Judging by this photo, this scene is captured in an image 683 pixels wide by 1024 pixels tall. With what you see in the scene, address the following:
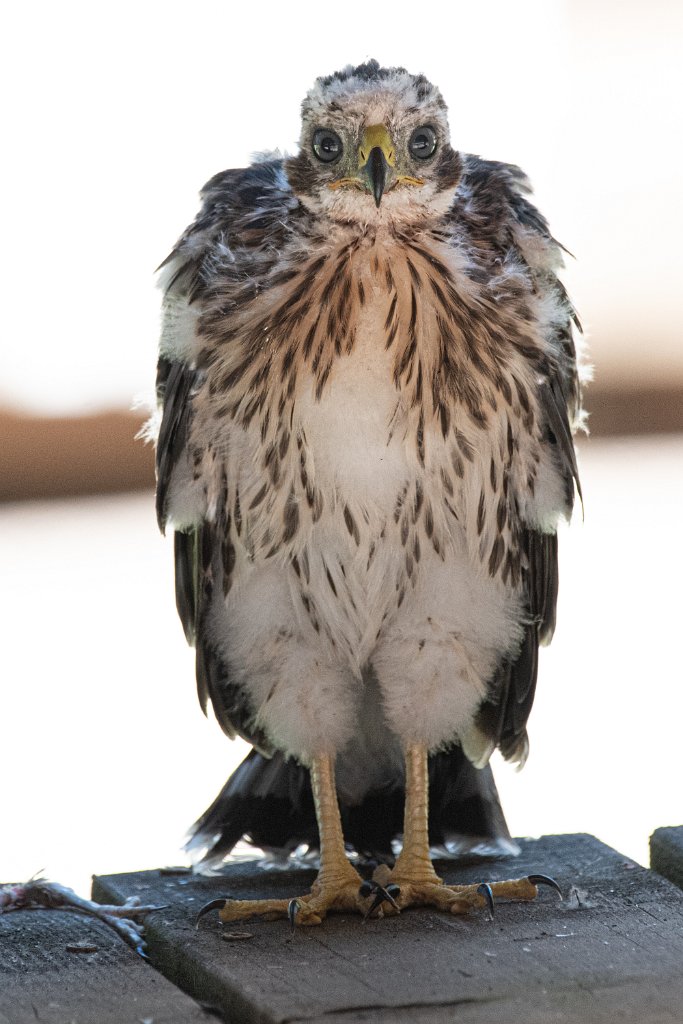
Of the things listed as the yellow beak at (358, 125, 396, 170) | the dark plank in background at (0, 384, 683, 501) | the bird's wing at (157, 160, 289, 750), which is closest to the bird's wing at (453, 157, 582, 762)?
the yellow beak at (358, 125, 396, 170)

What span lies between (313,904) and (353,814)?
605 millimetres

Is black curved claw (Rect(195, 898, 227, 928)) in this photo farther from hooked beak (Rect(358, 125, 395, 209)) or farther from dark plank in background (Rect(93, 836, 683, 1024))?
hooked beak (Rect(358, 125, 395, 209))

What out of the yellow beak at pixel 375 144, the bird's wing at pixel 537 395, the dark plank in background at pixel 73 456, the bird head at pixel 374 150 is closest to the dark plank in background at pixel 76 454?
the dark plank in background at pixel 73 456

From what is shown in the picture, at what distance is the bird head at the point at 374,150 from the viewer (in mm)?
2752

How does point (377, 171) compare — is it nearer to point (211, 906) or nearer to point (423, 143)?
point (423, 143)

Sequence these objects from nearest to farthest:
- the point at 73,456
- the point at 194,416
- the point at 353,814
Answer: the point at 194,416
the point at 353,814
the point at 73,456

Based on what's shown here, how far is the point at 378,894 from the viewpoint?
2729 millimetres

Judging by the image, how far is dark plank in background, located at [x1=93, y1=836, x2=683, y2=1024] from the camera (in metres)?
2.13

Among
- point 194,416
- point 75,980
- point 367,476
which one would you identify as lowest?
point 75,980

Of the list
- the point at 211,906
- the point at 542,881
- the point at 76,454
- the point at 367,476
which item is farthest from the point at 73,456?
the point at 542,881

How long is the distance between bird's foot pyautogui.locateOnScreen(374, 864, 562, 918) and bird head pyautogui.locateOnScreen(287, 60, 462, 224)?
3.89ft

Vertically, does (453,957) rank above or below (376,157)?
below

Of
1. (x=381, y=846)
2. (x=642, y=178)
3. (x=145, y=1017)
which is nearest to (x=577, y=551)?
(x=642, y=178)

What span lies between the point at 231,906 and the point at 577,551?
5.16 metres
